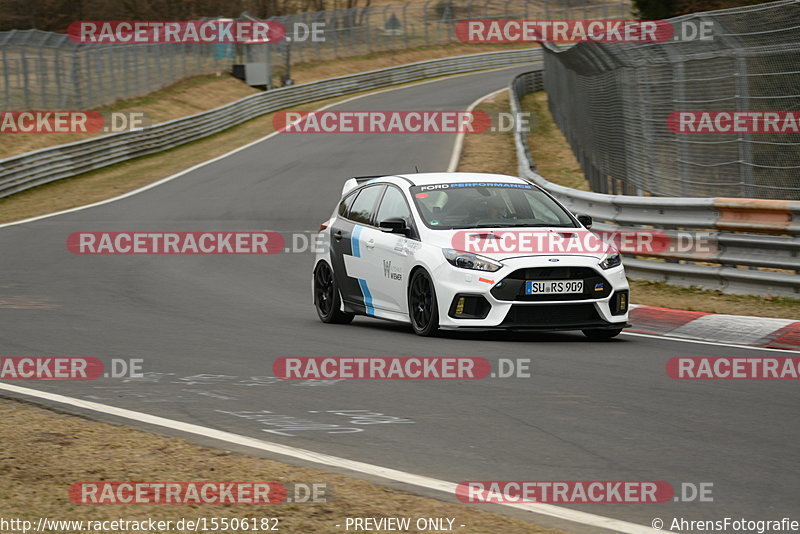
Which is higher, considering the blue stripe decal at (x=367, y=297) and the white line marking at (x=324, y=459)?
the white line marking at (x=324, y=459)

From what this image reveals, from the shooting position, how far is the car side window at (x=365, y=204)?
1244 centimetres

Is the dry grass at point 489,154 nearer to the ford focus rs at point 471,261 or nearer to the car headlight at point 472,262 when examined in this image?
the ford focus rs at point 471,261

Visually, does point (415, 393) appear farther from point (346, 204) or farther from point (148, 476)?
point (346, 204)

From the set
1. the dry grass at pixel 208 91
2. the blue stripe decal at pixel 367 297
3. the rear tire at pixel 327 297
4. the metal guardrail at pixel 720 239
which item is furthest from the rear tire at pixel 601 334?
the dry grass at pixel 208 91

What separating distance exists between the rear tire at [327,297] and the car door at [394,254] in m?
0.97

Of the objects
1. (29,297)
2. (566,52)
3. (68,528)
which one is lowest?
(29,297)

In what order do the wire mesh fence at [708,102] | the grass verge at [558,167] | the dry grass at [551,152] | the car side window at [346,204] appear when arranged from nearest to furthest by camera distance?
the grass verge at [558,167] → the wire mesh fence at [708,102] → the car side window at [346,204] → the dry grass at [551,152]

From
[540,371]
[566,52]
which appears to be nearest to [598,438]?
[540,371]

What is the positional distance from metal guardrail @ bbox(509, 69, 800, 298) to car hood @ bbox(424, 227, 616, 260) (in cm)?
249

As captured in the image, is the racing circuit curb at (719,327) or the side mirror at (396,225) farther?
the side mirror at (396,225)

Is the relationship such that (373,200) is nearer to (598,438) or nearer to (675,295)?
(675,295)

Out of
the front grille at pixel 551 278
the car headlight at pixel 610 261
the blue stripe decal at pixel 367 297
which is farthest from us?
the blue stripe decal at pixel 367 297

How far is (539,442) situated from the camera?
6.65 meters

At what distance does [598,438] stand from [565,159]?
2480cm
